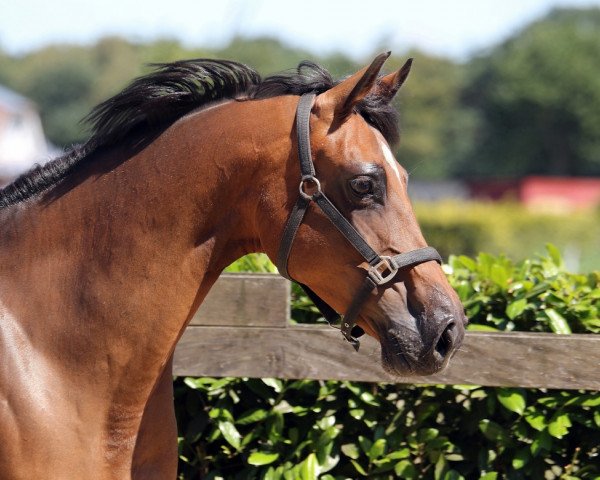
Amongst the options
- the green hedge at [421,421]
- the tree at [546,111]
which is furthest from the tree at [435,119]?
the green hedge at [421,421]

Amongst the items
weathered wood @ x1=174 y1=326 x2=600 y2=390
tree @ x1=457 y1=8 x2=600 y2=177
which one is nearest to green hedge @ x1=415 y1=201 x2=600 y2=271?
weathered wood @ x1=174 y1=326 x2=600 y2=390

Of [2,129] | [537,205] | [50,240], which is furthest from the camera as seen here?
[2,129]

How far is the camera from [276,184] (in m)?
A: 3.02

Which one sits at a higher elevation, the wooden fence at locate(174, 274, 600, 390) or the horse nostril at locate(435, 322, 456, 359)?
the horse nostril at locate(435, 322, 456, 359)

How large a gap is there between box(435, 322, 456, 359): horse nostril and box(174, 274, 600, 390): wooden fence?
0.85 meters

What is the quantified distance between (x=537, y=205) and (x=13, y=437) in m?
40.1

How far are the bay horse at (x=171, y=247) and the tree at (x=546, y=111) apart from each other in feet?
228

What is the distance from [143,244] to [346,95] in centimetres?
84

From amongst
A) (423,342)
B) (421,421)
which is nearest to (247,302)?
(421,421)

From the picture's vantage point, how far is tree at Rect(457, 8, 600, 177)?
69438 mm

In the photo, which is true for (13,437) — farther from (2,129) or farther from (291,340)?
(2,129)

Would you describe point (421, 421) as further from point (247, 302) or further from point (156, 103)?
point (156, 103)

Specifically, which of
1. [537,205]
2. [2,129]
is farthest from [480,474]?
[2,129]

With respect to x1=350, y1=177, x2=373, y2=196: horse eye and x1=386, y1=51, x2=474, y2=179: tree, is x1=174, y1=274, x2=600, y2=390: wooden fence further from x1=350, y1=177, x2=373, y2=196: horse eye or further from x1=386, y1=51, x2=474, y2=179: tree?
x1=386, y1=51, x2=474, y2=179: tree
